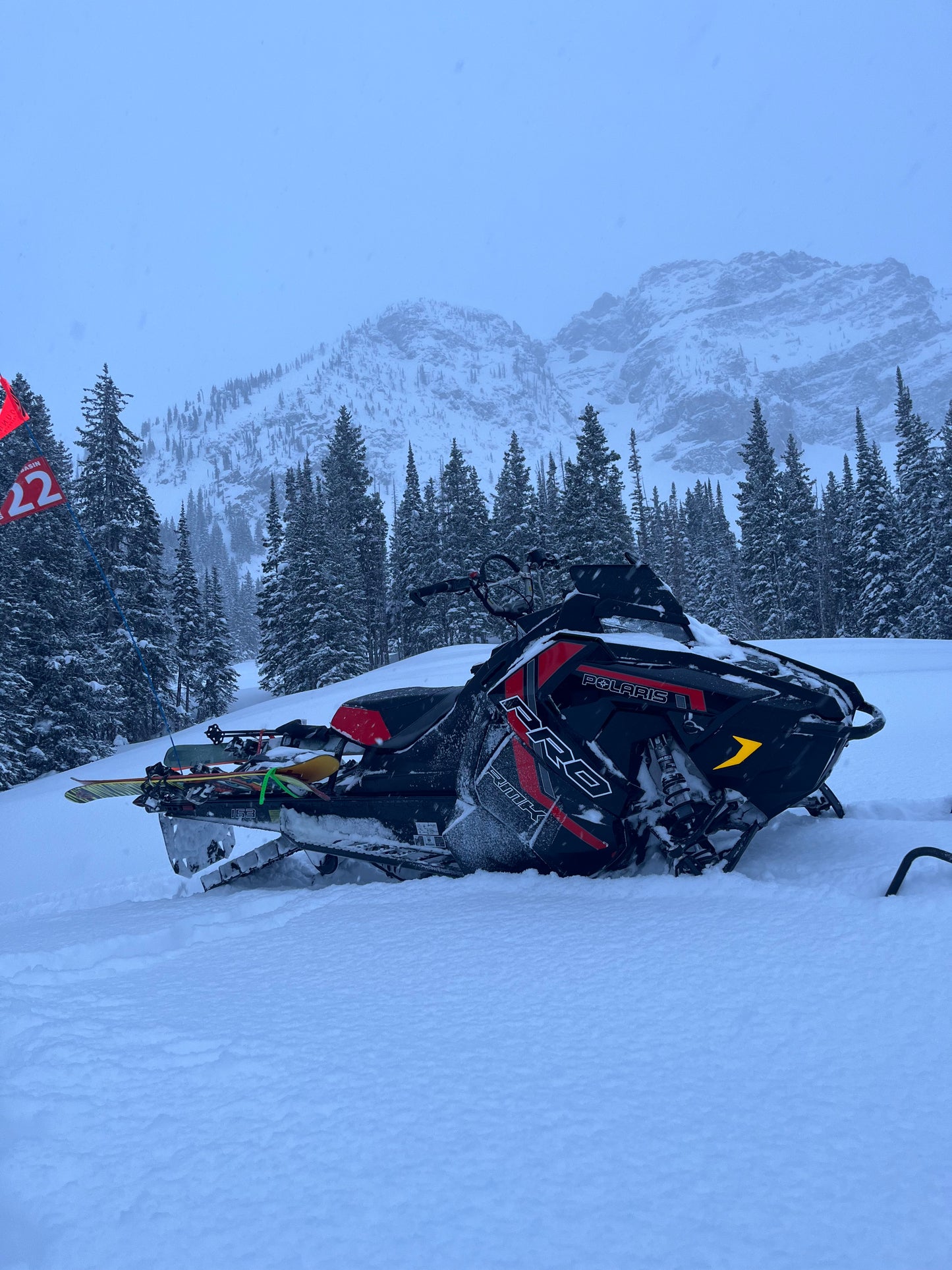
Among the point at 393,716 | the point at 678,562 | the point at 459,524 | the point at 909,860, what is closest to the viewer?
the point at 909,860

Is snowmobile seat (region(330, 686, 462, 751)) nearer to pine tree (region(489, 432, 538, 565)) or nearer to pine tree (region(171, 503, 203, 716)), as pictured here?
pine tree (region(489, 432, 538, 565))

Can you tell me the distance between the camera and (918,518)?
30.7 meters

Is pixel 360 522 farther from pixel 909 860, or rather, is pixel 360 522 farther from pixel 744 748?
pixel 909 860

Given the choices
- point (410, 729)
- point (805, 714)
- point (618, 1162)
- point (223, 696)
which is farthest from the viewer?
point (223, 696)

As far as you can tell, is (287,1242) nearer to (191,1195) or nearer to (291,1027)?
(191,1195)

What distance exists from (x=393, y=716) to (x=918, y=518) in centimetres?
3340

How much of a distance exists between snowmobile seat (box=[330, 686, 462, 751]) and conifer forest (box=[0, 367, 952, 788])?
16876 mm

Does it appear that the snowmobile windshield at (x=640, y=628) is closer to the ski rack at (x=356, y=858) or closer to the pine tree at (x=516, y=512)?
the ski rack at (x=356, y=858)

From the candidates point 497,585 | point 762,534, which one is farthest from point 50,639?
point 762,534

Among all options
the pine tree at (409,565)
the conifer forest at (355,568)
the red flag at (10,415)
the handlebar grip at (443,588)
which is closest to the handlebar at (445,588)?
the handlebar grip at (443,588)

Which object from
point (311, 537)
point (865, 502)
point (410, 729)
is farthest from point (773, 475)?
point (410, 729)

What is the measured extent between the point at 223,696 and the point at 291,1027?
122ft

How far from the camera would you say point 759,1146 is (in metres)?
1.15

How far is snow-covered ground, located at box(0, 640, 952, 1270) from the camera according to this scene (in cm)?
101
